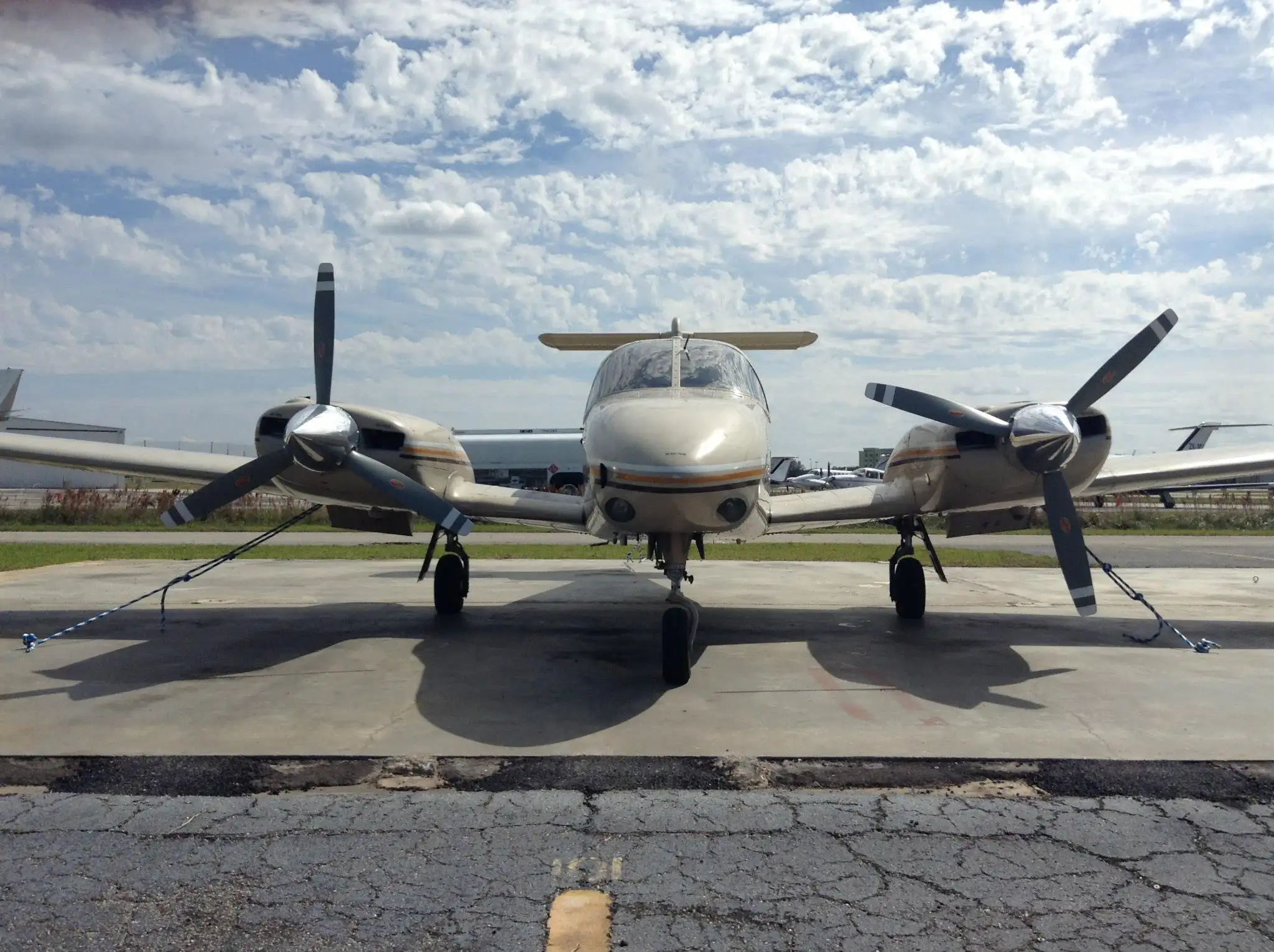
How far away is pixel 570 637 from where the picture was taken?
34.1ft

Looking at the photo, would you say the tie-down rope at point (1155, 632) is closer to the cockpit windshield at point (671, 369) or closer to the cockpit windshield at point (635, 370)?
the cockpit windshield at point (671, 369)

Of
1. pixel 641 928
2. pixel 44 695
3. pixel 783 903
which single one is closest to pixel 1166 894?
pixel 783 903

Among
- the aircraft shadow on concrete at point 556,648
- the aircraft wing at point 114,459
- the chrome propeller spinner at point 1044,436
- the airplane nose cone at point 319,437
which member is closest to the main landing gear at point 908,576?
the aircraft shadow on concrete at point 556,648

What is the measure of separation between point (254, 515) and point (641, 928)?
32.0m

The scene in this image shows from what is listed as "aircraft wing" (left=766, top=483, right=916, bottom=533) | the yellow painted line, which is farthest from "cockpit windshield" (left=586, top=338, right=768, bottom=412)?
the yellow painted line

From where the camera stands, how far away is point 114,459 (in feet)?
36.6

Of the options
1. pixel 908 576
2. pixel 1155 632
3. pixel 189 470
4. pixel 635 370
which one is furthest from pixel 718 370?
pixel 189 470

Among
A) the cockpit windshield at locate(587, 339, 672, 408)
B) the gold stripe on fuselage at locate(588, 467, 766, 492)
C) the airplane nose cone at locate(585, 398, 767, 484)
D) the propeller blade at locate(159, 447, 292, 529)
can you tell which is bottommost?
the propeller blade at locate(159, 447, 292, 529)

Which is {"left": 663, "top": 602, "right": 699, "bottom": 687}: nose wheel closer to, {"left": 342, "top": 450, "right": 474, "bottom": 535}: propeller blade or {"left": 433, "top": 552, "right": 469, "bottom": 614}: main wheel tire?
{"left": 342, "top": 450, "right": 474, "bottom": 535}: propeller blade

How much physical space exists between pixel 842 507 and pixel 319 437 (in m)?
5.84

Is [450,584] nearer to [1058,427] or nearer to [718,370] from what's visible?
[718,370]

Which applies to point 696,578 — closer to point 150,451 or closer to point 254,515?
point 150,451

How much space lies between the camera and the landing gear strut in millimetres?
7906

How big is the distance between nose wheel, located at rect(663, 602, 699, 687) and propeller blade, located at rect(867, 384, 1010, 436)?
11.4 ft
